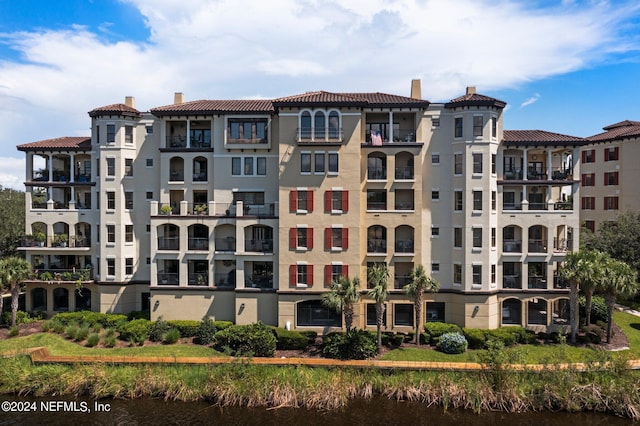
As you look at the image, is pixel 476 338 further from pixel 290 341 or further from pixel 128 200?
pixel 128 200

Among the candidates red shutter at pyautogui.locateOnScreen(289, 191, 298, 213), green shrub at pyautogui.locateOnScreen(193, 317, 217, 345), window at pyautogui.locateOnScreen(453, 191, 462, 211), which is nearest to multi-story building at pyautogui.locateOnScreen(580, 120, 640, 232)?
window at pyautogui.locateOnScreen(453, 191, 462, 211)

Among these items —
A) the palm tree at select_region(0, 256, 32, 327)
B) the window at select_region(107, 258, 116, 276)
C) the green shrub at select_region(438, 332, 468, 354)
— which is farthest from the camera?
the window at select_region(107, 258, 116, 276)

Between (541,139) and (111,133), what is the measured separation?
3906cm

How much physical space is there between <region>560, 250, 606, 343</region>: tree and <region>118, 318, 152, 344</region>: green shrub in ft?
110

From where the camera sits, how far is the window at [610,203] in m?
49.4

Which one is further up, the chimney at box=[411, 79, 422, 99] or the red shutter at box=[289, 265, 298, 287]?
the chimney at box=[411, 79, 422, 99]

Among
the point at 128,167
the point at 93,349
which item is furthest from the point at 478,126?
the point at 93,349

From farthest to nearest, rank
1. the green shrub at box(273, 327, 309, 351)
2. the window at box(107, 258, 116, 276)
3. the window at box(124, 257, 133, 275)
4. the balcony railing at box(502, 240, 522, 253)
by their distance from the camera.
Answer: the window at box(124, 257, 133, 275) → the window at box(107, 258, 116, 276) → the balcony railing at box(502, 240, 522, 253) → the green shrub at box(273, 327, 309, 351)

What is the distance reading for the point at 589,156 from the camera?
51.9 meters

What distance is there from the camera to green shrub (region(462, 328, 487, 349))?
101 ft

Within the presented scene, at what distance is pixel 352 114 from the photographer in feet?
111

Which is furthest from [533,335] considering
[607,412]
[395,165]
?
[395,165]

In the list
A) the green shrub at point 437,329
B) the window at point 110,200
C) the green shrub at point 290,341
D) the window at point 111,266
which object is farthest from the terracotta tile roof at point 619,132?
the window at point 111,266

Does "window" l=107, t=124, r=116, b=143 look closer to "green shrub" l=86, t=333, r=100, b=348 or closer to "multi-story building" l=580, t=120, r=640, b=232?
"green shrub" l=86, t=333, r=100, b=348
